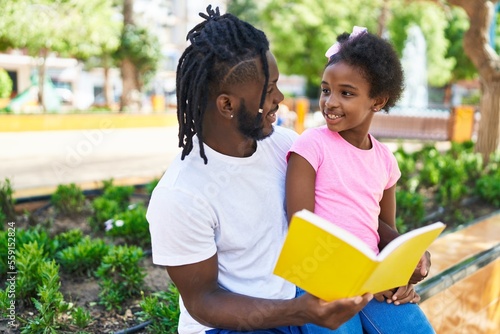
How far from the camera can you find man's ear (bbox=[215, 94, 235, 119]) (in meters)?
1.70

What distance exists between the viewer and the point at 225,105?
1.71m

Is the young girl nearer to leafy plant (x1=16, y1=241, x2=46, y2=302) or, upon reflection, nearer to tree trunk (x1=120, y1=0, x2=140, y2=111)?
leafy plant (x1=16, y1=241, x2=46, y2=302)

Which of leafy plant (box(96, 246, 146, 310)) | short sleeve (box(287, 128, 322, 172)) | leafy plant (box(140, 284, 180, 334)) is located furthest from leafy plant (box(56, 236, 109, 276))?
short sleeve (box(287, 128, 322, 172))

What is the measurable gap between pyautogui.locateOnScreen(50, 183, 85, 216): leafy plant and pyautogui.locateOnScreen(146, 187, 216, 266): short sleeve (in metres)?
3.32

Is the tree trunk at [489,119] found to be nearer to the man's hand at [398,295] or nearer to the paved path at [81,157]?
the paved path at [81,157]

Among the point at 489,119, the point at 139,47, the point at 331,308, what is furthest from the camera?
the point at 139,47

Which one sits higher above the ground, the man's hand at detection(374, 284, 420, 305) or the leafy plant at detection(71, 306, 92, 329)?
the man's hand at detection(374, 284, 420, 305)

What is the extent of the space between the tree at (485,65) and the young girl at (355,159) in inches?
237

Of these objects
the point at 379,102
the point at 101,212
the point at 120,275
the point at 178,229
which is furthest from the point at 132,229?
the point at 178,229

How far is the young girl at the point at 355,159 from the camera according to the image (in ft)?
6.44

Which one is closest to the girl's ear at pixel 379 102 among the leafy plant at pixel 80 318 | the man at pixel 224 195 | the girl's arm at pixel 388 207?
the girl's arm at pixel 388 207

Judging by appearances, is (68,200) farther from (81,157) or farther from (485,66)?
(485,66)

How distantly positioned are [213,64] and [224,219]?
0.45 metres

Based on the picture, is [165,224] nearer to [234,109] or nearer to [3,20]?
[234,109]
